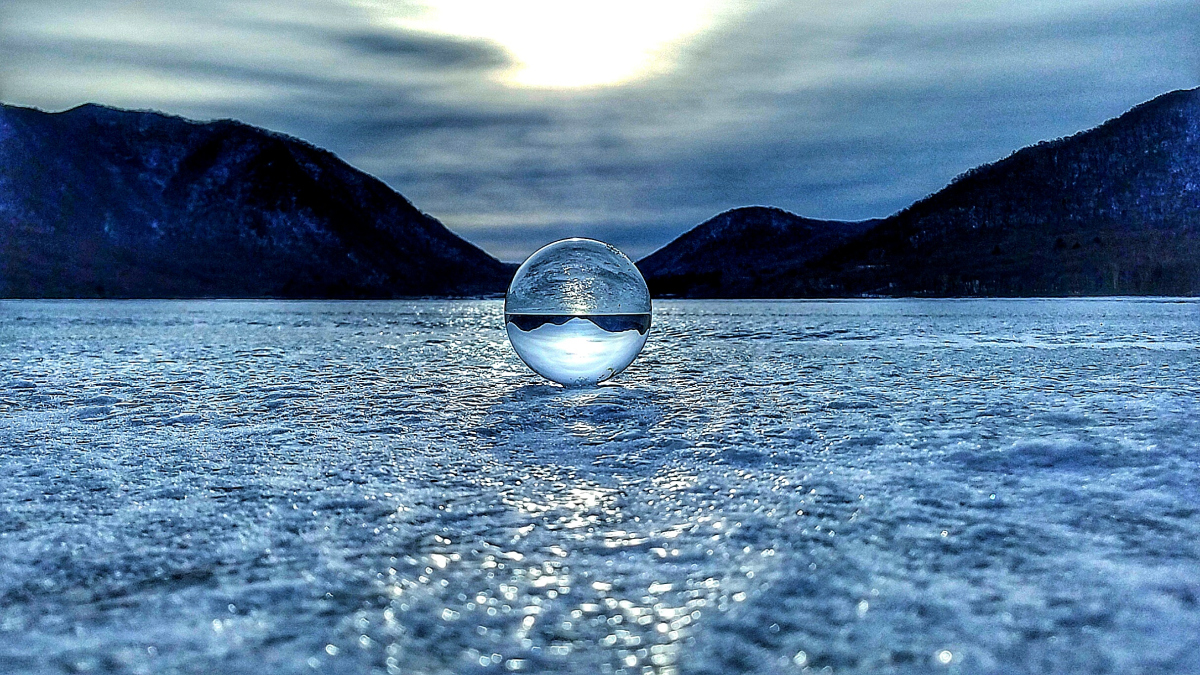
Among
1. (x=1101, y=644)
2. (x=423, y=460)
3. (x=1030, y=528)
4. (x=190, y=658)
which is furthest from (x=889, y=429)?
(x=190, y=658)

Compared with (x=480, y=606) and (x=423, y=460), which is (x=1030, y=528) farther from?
(x=423, y=460)

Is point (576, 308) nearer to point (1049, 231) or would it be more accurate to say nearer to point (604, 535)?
point (604, 535)

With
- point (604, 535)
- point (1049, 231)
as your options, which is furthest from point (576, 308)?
point (1049, 231)

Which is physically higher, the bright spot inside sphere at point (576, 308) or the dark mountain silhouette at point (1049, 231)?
the dark mountain silhouette at point (1049, 231)

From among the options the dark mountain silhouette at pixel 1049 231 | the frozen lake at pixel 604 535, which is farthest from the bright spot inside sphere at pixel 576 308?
the dark mountain silhouette at pixel 1049 231

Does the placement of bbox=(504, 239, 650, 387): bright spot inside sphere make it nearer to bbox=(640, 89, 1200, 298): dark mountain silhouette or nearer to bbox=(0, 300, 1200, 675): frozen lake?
bbox=(0, 300, 1200, 675): frozen lake

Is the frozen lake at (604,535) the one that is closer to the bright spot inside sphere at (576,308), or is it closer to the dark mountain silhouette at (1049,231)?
the bright spot inside sphere at (576,308)

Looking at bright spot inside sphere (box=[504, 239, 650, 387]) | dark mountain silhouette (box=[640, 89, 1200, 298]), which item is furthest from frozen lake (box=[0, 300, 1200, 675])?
dark mountain silhouette (box=[640, 89, 1200, 298])
